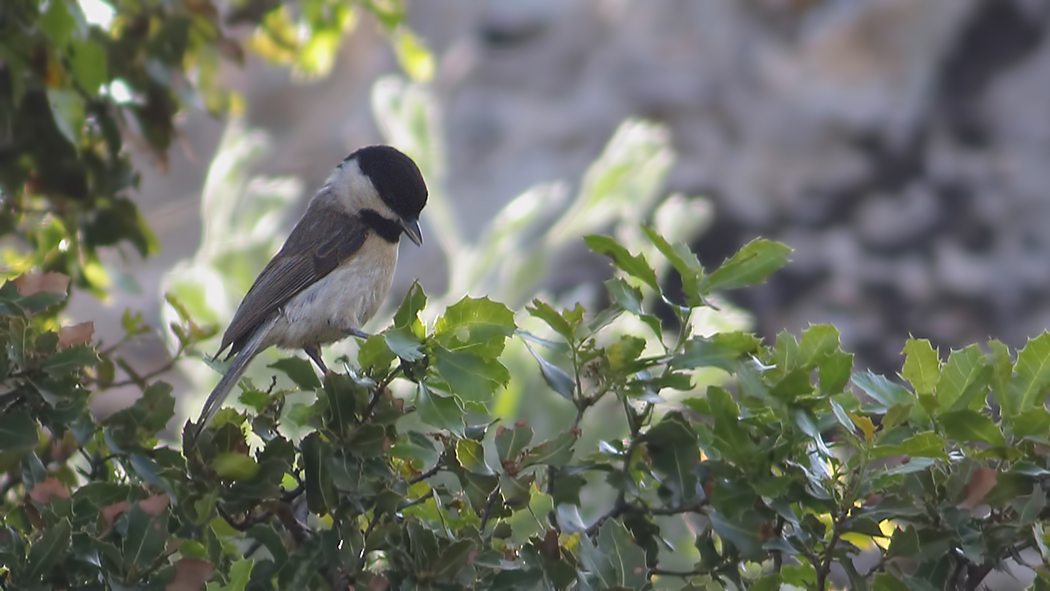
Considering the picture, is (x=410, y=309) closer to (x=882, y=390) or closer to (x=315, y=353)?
(x=882, y=390)

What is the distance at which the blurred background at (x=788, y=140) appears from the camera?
6.00m

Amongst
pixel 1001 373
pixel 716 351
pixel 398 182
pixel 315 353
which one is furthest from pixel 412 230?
pixel 1001 373

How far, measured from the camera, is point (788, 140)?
6605 mm

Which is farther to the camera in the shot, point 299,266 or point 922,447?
point 299,266

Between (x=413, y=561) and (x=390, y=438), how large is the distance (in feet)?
0.59

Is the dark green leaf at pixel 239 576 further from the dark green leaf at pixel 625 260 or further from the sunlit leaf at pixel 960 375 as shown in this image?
the sunlit leaf at pixel 960 375

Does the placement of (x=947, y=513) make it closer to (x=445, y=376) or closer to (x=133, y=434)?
(x=445, y=376)

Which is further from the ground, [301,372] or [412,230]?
[301,372]

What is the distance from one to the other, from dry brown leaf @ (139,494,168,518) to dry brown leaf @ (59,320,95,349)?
32 cm

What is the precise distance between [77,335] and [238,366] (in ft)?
2.60

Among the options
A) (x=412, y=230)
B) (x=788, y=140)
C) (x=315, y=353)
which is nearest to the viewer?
(x=412, y=230)

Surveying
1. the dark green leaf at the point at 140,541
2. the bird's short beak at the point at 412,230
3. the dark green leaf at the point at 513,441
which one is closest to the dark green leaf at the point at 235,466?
the dark green leaf at the point at 140,541

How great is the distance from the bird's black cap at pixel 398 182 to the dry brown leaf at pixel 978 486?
154 centimetres

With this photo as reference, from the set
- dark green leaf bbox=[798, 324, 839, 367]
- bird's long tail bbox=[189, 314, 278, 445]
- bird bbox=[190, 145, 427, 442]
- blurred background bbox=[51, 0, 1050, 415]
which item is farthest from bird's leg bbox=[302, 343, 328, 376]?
blurred background bbox=[51, 0, 1050, 415]
